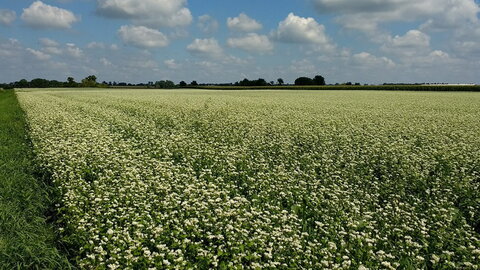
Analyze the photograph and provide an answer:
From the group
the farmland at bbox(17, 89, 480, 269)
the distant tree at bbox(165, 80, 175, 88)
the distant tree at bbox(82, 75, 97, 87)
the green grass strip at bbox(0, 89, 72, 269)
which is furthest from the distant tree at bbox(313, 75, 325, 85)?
the green grass strip at bbox(0, 89, 72, 269)

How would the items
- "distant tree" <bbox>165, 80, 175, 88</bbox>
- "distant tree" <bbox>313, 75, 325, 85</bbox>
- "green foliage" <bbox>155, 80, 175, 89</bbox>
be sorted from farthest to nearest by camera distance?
"distant tree" <bbox>165, 80, 175, 88</bbox>, "green foliage" <bbox>155, 80, 175, 89</bbox>, "distant tree" <bbox>313, 75, 325, 85</bbox>

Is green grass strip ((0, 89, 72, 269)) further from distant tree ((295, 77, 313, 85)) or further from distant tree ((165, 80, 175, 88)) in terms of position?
distant tree ((295, 77, 313, 85))

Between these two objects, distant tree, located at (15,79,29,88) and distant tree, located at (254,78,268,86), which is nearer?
distant tree, located at (15,79,29,88)

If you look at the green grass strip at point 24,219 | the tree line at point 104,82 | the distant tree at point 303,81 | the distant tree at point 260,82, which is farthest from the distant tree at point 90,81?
the green grass strip at point 24,219

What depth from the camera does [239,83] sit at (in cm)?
12900

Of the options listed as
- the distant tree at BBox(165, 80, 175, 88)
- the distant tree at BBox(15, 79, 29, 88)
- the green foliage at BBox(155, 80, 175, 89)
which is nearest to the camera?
the distant tree at BBox(15, 79, 29, 88)

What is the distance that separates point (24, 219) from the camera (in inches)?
270

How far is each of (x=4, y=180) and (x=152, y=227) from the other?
5.02 m

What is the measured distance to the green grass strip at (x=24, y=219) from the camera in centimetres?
551

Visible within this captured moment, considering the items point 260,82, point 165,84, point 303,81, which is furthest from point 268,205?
point 165,84

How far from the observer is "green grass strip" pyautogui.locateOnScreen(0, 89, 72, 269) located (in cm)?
551

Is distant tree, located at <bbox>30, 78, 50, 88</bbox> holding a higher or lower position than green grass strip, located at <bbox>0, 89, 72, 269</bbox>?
lower

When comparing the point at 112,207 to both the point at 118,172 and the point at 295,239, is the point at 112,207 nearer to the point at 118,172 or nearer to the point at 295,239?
the point at 118,172

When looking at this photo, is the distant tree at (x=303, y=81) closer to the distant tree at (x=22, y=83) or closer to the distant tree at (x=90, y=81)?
the distant tree at (x=90, y=81)
